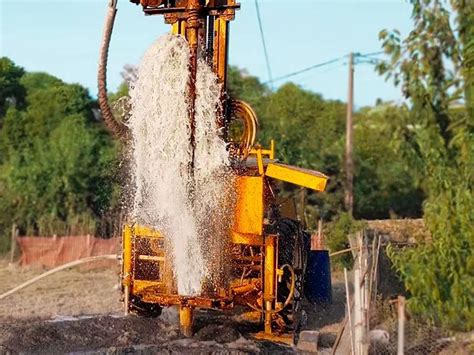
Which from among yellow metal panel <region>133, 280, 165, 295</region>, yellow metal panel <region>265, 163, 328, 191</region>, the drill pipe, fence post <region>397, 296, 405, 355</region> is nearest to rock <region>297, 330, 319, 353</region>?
yellow metal panel <region>265, 163, 328, 191</region>

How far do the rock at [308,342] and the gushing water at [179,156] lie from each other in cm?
125

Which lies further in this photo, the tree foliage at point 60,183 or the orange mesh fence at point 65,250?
the tree foliage at point 60,183

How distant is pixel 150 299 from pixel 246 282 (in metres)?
1.13

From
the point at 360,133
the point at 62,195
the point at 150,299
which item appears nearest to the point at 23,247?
the point at 62,195

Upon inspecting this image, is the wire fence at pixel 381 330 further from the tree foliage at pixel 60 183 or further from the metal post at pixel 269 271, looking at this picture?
the tree foliage at pixel 60 183

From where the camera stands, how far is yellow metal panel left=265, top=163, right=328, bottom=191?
8125 mm

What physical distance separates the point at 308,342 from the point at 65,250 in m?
12.3

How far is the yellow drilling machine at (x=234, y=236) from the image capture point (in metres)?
8.16

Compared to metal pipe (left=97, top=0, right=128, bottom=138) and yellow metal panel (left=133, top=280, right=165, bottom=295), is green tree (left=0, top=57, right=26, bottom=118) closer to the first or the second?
yellow metal panel (left=133, top=280, right=165, bottom=295)

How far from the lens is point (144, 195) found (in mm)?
8203

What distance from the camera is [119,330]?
8234 millimetres

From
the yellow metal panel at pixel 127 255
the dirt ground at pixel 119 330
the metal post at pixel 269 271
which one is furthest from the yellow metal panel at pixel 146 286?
the metal post at pixel 269 271

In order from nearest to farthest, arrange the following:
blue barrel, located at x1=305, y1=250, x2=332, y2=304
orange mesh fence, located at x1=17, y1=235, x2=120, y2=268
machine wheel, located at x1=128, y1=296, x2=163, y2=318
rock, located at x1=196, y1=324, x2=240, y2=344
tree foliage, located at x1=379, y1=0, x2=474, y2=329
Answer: tree foliage, located at x1=379, y1=0, x2=474, y2=329, rock, located at x1=196, y1=324, x2=240, y2=344, machine wheel, located at x1=128, y1=296, x2=163, y2=318, blue barrel, located at x1=305, y1=250, x2=332, y2=304, orange mesh fence, located at x1=17, y1=235, x2=120, y2=268

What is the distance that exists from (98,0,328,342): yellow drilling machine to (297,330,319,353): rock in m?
0.44
